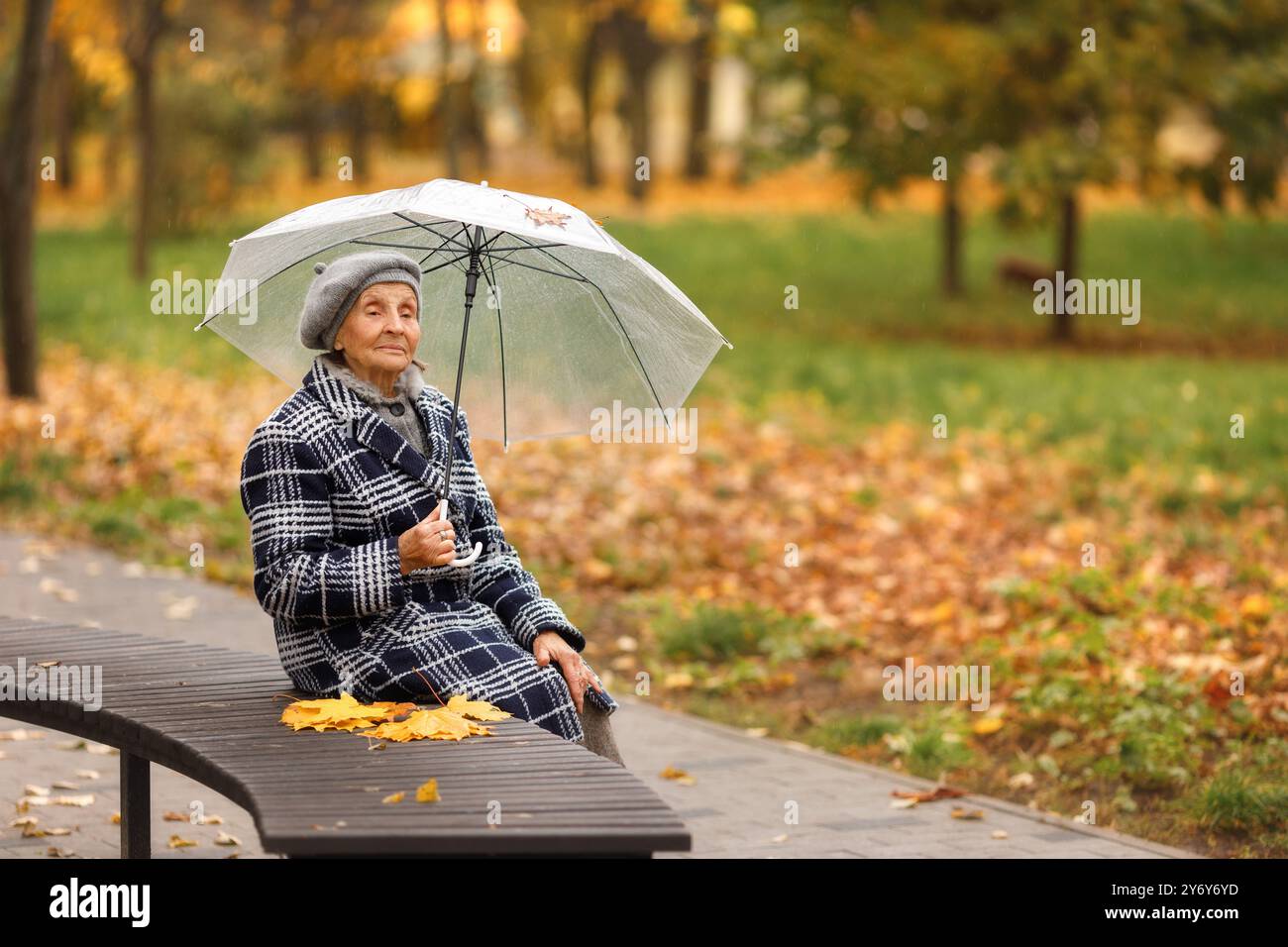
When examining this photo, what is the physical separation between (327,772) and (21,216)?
1076cm

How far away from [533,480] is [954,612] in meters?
3.85

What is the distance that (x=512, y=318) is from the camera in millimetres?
4973

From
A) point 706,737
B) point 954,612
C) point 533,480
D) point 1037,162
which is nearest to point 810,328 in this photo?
point 1037,162

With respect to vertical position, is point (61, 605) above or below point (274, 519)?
below

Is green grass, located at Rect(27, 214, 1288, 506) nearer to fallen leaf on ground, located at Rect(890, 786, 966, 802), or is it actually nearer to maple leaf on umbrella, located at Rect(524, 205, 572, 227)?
fallen leaf on ground, located at Rect(890, 786, 966, 802)

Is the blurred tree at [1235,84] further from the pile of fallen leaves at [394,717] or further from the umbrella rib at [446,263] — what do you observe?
the pile of fallen leaves at [394,717]

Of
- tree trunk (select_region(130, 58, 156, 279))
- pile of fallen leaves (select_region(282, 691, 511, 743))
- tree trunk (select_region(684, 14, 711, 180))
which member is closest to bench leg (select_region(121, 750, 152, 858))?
pile of fallen leaves (select_region(282, 691, 511, 743))

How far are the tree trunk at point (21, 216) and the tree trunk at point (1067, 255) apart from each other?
36.3ft

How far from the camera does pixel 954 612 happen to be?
8.73 meters

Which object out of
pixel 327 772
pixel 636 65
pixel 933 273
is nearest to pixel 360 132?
pixel 636 65

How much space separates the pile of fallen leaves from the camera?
158 inches

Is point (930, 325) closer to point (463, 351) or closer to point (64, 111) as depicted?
point (463, 351)

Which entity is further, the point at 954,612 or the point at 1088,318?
the point at 1088,318
